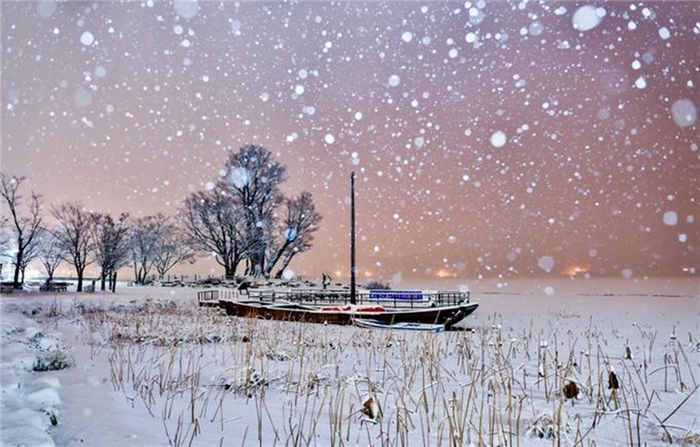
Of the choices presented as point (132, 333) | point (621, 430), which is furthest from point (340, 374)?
point (132, 333)

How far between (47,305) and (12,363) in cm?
1730

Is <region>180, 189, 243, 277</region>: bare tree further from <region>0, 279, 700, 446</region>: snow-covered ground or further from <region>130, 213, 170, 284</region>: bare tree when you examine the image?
<region>0, 279, 700, 446</region>: snow-covered ground

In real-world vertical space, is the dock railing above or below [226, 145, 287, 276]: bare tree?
below

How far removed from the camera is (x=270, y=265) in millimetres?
47219

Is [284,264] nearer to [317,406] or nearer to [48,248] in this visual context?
[48,248]

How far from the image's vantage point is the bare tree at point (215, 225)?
43531 millimetres

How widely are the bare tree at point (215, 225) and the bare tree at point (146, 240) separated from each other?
2049 centimetres

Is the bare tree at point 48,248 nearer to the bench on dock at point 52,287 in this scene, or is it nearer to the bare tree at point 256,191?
the bench on dock at point 52,287

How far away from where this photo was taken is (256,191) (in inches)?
1837

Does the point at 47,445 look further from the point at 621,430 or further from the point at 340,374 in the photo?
the point at 621,430

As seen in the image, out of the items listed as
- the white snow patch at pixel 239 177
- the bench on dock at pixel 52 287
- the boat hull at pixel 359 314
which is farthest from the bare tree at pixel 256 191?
the boat hull at pixel 359 314

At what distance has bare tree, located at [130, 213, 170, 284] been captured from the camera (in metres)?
61.9

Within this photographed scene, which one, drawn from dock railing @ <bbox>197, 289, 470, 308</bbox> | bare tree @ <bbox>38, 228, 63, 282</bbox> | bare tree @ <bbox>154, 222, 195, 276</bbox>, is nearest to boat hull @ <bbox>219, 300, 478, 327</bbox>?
A: dock railing @ <bbox>197, 289, 470, 308</bbox>

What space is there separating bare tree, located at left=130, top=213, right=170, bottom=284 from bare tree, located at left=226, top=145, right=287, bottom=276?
2426cm
